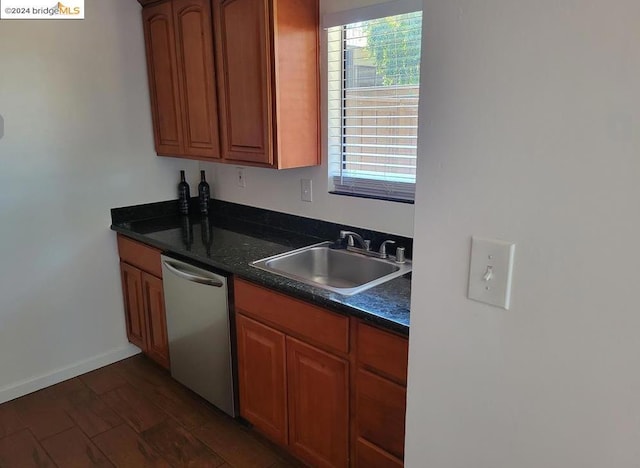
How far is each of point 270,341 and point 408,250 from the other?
71 cm

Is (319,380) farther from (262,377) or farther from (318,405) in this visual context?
(262,377)

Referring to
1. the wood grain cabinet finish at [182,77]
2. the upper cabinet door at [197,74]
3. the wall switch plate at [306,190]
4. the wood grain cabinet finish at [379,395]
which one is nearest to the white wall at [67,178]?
the wood grain cabinet finish at [182,77]

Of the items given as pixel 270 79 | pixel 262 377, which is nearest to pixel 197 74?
pixel 270 79

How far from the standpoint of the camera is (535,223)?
78cm

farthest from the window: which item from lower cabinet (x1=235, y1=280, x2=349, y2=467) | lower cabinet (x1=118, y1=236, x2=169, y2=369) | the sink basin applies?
lower cabinet (x1=118, y1=236, x2=169, y2=369)

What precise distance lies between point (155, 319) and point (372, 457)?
155 centimetres

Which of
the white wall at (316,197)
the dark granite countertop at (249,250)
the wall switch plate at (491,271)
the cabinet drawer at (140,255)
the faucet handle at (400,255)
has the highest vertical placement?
the wall switch plate at (491,271)

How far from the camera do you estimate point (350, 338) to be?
171cm

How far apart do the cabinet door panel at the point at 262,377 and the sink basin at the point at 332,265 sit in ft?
0.96

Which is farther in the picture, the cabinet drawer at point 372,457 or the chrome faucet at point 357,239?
the chrome faucet at point 357,239

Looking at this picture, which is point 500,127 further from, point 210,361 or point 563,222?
point 210,361

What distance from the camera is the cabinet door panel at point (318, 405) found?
5.89ft

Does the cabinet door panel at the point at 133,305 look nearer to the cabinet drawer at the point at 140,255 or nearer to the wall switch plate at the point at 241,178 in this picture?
the cabinet drawer at the point at 140,255

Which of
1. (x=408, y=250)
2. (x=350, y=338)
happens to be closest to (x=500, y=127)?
(x=350, y=338)
